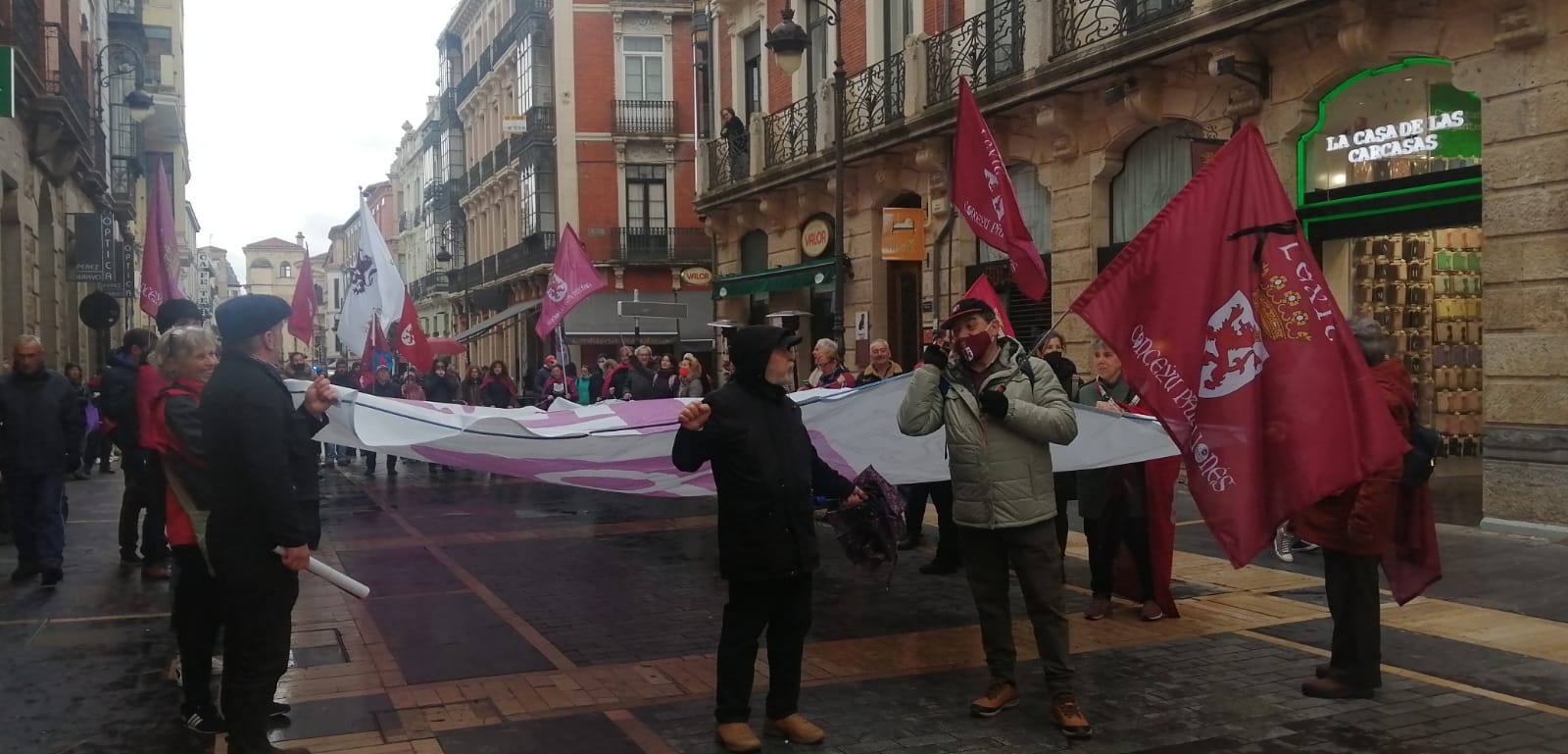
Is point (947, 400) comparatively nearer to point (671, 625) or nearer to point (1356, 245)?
point (671, 625)

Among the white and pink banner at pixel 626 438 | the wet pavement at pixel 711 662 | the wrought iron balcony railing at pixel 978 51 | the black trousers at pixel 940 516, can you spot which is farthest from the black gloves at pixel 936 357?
the wrought iron balcony railing at pixel 978 51

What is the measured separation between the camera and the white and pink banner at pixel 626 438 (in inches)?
291

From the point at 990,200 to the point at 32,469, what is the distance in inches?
288

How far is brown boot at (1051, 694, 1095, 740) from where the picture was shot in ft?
17.6

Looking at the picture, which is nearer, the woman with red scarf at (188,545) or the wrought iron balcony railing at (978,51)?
the woman with red scarf at (188,545)

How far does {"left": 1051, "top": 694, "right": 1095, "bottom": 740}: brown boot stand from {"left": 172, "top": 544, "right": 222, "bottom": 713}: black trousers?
359 centimetres

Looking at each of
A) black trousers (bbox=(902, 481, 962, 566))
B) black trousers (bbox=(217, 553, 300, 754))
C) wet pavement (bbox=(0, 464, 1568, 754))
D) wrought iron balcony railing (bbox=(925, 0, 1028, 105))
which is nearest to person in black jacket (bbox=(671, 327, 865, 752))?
wet pavement (bbox=(0, 464, 1568, 754))

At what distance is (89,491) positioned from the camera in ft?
57.3

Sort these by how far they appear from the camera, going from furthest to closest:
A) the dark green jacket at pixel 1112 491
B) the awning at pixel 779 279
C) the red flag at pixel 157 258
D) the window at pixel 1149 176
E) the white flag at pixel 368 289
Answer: the awning at pixel 779 279 < the white flag at pixel 368 289 < the window at pixel 1149 176 < the red flag at pixel 157 258 < the dark green jacket at pixel 1112 491

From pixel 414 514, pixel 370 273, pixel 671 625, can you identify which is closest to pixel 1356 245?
pixel 671 625

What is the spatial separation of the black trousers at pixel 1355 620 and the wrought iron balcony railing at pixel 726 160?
20.6 m

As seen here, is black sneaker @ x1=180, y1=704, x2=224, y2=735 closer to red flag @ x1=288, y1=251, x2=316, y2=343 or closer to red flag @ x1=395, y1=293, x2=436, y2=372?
red flag @ x1=395, y1=293, x2=436, y2=372

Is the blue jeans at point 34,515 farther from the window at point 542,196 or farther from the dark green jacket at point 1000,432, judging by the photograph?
the window at point 542,196

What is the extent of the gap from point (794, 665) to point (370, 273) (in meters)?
13.7
